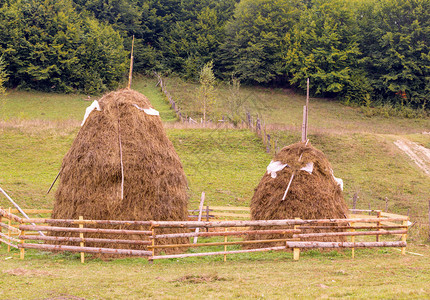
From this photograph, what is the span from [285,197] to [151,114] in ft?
15.3

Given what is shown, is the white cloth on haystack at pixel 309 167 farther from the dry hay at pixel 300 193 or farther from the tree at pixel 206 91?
the tree at pixel 206 91

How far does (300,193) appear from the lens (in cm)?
1308

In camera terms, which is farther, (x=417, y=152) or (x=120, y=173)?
(x=417, y=152)

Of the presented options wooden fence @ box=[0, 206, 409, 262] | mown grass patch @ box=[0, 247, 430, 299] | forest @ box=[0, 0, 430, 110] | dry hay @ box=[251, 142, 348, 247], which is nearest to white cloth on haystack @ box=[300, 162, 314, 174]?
dry hay @ box=[251, 142, 348, 247]

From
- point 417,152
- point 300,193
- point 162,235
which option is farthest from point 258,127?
point 162,235

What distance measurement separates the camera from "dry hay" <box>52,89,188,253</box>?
11.9m

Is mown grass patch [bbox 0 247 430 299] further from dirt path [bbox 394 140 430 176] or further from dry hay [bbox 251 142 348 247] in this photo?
dirt path [bbox 394 140 430 176]

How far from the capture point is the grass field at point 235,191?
8336 mm

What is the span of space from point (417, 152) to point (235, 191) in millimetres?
17583

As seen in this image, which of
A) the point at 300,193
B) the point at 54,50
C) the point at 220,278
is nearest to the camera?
the point at 220,278

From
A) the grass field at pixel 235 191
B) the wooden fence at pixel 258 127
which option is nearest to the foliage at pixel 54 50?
the grass field at pixel 235 191

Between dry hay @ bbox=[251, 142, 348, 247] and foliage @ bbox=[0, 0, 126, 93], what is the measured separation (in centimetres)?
4634

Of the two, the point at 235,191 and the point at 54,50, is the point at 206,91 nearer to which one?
the point at 235,191

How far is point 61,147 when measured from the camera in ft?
105
